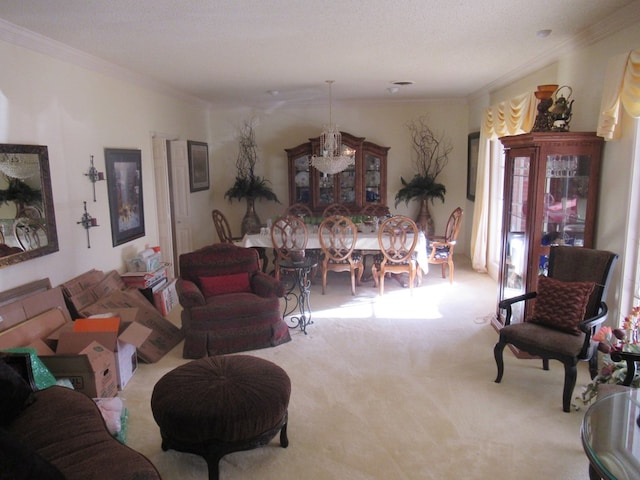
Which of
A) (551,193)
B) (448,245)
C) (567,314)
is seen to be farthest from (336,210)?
(567,314)

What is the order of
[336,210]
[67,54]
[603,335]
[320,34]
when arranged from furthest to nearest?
[336,210] < [67,54] < [320,34] < [603,335]

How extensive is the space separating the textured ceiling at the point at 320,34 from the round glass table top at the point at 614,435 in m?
2.28

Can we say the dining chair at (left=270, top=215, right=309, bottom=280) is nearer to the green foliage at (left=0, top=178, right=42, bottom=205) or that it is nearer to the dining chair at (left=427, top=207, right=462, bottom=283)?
the dining chair at (left=427, top=207, right=462, bottom=283)

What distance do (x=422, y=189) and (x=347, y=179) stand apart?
1.18 meters

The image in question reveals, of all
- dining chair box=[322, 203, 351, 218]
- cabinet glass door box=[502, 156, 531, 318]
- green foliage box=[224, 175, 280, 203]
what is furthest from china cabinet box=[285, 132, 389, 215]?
cabinet glass door box=[502, 156, 531, 318]

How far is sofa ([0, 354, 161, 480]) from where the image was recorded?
1.68 meters

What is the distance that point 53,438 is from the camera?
2076 mm

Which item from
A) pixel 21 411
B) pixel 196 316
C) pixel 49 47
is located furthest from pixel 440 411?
pixel 49 47

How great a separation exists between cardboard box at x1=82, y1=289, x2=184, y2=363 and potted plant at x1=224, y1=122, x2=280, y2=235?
11.0ft

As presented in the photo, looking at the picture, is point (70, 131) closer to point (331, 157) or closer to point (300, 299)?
point (300, 299)

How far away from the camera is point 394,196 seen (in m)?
7.74

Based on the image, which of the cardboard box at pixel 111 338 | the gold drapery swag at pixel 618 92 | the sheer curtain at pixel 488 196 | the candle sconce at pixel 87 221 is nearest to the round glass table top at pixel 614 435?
the gold drapery swag at pixel 618 92

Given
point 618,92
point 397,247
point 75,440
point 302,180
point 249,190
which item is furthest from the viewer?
point 302,180

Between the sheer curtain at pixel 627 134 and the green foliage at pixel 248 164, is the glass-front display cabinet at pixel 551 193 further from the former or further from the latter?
the green foliage at pixel 248 164
